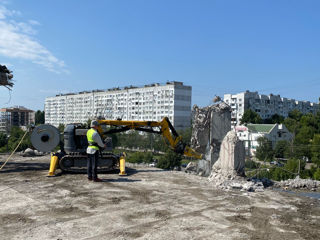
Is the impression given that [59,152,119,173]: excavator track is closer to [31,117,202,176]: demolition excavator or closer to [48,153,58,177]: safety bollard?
[31,117,202,176]: demolition excavator

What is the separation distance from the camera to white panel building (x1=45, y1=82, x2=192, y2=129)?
68.9 metres

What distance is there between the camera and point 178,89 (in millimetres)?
68125

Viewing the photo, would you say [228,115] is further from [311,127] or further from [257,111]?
[257,111]

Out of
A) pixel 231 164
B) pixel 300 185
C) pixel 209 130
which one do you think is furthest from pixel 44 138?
pixel 300 185

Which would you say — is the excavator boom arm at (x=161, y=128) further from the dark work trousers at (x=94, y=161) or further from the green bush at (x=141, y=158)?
the green bush at (x=141, y=158)

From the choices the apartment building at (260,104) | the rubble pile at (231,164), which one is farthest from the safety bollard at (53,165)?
the apartment building at (260,104)

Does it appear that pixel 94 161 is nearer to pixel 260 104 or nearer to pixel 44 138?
pixel 44 138

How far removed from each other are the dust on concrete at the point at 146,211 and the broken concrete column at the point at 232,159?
68 centimetres

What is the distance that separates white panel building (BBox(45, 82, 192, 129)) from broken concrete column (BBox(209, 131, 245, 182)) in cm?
4728

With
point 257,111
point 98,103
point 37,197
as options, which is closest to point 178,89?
point 98,103

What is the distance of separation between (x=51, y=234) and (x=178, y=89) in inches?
2537

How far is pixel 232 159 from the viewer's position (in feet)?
30.0

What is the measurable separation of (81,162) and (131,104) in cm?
6764

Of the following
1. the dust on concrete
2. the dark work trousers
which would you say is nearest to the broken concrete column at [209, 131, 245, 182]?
the dust on concrete
